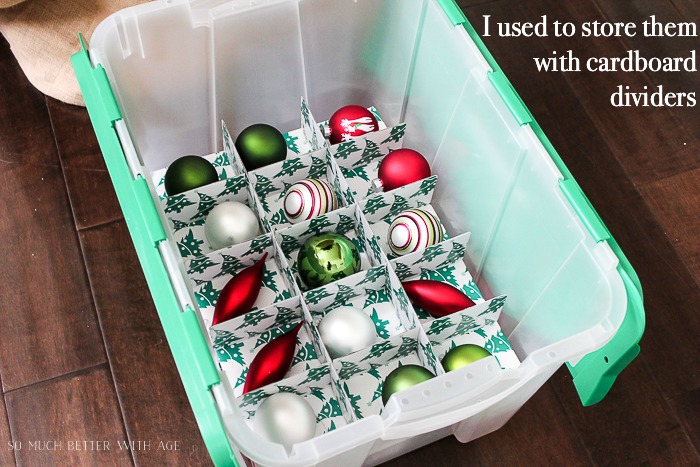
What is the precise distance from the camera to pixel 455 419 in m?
0.72

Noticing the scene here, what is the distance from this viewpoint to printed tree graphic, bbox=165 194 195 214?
946mm

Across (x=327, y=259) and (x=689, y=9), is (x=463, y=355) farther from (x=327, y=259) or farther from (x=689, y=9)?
(x=689, y=9)

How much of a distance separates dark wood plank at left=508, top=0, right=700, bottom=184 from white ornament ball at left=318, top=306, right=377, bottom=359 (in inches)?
21.3

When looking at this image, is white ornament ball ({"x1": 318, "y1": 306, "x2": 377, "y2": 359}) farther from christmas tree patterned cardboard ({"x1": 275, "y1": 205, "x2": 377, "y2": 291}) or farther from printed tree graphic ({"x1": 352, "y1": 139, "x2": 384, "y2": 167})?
printed tree graphic ({"x1": 352, "y1": 139, "x2": 384, "y2": 167})

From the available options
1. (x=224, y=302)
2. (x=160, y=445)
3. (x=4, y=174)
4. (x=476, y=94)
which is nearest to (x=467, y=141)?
(x=476, y=94)

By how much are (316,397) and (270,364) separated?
0.07m

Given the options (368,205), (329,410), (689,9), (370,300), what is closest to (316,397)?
(329,410)

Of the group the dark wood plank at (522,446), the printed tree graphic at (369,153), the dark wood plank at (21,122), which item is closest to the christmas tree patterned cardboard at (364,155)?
the printed tree graphic at (369,153)

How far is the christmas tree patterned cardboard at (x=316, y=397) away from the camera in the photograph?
2.75ft

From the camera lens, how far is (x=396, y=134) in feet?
3.37

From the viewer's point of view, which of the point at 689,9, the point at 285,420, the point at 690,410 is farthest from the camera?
the point at 689,9

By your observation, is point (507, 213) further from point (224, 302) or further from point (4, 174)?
point (4, 174)

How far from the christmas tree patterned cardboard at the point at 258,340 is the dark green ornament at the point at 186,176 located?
19 centimetres

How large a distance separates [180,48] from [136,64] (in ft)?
0.18
